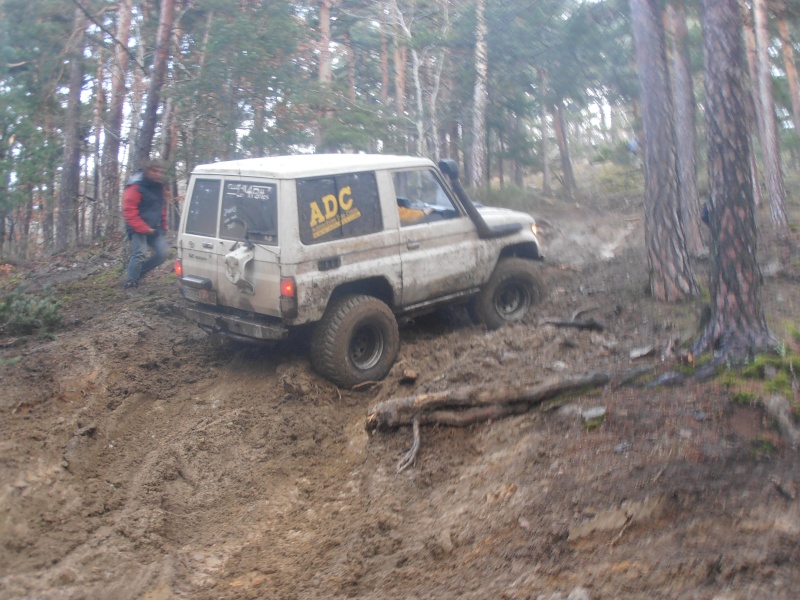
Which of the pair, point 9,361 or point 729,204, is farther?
point 9,361

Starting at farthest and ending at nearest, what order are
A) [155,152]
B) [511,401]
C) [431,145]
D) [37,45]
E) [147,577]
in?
[431,145]
[37,45]
[155,152]
[511,401]
[147,577]

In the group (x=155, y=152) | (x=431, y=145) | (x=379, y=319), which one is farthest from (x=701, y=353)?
(x=431, y=145)

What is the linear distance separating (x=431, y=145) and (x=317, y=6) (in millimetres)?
5660

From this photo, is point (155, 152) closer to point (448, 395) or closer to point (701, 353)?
point (448, 395)

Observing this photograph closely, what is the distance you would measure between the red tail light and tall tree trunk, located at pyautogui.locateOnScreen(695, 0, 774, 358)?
3372 mm

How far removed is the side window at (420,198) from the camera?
723 centimetres

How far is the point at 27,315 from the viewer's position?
7711 millimetres

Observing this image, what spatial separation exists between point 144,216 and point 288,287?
396 centimetres

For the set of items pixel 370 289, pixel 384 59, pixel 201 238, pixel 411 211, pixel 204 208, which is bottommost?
pixel 370 289

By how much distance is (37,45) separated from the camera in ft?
59.8

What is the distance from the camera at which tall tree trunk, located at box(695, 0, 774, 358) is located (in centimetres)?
544

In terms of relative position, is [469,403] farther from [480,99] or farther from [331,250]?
[480,99]

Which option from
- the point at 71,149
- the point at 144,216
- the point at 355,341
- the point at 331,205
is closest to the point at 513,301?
the point at 355,341

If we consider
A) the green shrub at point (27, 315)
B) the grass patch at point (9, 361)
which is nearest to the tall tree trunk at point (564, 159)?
the green shrub at point (27, 315)
